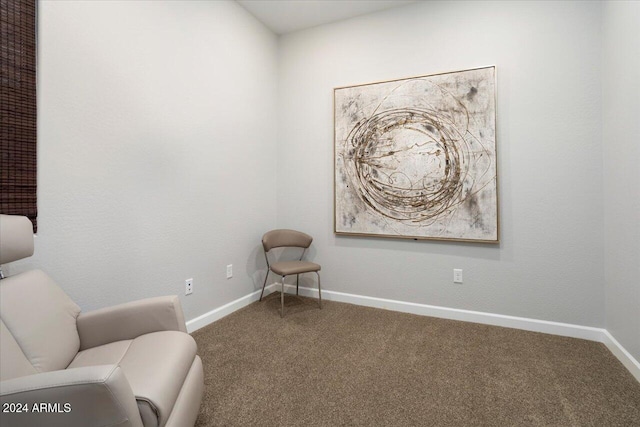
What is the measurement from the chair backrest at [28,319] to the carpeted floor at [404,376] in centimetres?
71

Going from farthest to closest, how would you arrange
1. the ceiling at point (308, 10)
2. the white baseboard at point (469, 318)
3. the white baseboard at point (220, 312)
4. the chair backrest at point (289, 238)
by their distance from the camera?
the chair backrest at point (289, 238), the ceiling at point (308, 10), the white baseboard at point (220, 312), the white baseboard at point (469, 318)

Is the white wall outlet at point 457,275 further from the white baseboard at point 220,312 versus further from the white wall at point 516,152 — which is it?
the white baseboard at point 220,312

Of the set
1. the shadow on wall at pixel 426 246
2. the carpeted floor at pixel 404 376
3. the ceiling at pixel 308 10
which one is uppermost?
the ceiling at pixel 308 10

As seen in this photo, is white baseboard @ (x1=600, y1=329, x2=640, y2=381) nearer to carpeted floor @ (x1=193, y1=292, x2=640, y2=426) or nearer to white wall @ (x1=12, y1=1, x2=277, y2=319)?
carpeted floor @ (x1=193, y1=292, x2=640, y2=426)

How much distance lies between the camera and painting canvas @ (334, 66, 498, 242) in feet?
8.77

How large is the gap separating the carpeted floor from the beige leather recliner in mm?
449

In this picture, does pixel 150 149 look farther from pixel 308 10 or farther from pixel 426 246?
pixel 426 246

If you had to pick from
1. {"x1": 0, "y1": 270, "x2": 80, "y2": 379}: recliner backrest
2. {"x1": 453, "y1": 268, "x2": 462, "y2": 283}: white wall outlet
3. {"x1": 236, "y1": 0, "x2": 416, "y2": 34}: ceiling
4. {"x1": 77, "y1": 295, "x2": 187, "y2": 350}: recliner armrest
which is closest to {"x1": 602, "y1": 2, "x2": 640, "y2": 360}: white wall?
{"x1": 453, "y1": 268, "x2": 462, "y2": 283}: white wall outlet

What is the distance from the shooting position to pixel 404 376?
1906 millimetres

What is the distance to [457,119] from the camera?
274 cm

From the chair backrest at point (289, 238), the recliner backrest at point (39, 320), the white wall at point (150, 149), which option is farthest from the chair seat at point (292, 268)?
the recliner backrest at point (39, 320)

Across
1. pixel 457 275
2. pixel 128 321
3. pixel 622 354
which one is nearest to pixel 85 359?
pixel 128 321

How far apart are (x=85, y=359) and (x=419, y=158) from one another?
2.72 metres

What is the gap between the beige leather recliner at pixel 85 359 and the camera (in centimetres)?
89
